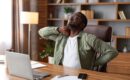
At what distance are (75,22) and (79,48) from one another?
266 millimetres

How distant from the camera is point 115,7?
4.61m

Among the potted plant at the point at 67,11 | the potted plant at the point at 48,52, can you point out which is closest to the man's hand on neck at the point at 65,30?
the potted plant at the point at 48,52

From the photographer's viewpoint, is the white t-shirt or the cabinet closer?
the white t-shirt

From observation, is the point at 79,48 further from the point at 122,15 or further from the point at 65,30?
the point at 122,15

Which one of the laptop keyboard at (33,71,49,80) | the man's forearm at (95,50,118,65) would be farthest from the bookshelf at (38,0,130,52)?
the laptop keyboard at (33,71,49,80)

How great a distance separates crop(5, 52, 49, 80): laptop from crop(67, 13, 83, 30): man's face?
25.1 inches

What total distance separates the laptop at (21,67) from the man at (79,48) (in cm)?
48

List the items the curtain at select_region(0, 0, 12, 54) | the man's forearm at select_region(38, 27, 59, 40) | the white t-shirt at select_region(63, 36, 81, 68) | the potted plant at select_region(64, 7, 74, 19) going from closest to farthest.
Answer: the white t-shirt at select_region(63, 36, 81, 68) < the man's forearm at select_region(38, 27, 59, 40) < the curtain at select_region(0, 0, 12, 54) < the potted plant at select_region(64, 7, 74, 19)

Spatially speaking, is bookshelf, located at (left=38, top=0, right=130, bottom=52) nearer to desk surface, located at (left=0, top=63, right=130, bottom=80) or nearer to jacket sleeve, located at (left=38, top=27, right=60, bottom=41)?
jacket sleeve, located at (left=38, top=27, right=60, bottom=41)

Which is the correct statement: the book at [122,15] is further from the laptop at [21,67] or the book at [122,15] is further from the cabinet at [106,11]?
the laptop at [21,67]

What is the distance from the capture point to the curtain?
4.46 m

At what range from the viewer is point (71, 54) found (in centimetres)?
245

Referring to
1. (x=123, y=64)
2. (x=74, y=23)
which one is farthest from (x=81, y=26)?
(x=123, y=64)

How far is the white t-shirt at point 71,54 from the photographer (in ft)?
8.02
